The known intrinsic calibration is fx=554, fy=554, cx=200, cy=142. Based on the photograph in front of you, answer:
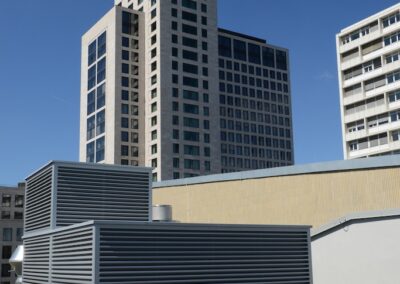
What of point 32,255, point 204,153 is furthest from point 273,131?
point 32,255

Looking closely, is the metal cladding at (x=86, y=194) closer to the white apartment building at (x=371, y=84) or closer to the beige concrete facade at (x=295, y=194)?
the beige concrete facade at (x=295, y=194)

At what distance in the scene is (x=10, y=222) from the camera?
335 feet

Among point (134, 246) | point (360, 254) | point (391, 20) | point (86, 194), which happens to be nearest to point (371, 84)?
point (391, 20)

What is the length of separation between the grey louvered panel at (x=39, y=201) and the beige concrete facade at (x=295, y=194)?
54.6 feet

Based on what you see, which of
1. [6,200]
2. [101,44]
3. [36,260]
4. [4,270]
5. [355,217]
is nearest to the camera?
[36,260]

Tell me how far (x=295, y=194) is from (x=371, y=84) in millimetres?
53512

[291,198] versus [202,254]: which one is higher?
[291,198]

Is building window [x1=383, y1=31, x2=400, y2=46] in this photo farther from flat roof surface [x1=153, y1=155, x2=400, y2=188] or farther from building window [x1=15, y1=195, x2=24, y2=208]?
building window [x1=15, y1=195, x2=24, y2=208]

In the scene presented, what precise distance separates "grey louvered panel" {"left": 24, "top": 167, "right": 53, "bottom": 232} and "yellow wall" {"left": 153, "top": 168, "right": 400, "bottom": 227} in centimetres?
1664

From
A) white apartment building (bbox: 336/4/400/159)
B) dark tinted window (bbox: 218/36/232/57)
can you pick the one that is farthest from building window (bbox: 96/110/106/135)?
white apartment building (bbox: 336/4/400/159)

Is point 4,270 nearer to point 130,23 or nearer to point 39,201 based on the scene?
point 130,23

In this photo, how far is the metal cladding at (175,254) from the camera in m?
17.6

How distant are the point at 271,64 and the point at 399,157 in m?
95.3

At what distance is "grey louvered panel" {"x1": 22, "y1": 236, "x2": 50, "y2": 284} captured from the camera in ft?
72.8
